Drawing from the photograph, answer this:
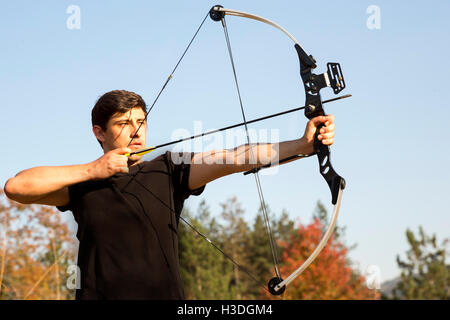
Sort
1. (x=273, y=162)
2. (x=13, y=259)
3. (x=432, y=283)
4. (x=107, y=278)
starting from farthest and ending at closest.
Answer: (x=432, y=283), (x=13, y=259), (x=273, y=162), (x=107, y=278)

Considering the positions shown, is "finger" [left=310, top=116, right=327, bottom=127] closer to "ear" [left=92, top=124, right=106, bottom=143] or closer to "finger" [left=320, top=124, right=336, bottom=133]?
"finger" [left=320, top=124, right=336, bottom=133]

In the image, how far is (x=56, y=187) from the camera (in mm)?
2145

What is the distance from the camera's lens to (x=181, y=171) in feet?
7.42

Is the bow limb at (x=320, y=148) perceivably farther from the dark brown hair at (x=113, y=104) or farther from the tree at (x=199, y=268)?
the tree at (x=199, y=268)

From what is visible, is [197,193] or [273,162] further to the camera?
[197,193]

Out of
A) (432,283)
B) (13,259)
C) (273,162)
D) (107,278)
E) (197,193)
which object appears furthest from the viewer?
(432,283)

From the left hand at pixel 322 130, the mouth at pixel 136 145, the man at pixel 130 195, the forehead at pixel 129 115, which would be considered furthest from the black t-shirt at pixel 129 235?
the left hand at pixel 322 130

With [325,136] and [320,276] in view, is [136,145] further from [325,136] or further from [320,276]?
[320,276]

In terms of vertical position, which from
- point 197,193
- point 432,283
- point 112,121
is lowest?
point 432,283

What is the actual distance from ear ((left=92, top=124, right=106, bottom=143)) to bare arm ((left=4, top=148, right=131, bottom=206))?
0.90ft

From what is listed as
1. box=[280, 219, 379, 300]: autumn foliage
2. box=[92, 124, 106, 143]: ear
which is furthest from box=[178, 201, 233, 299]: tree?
box=[92, 124, 106, 143]: ear
